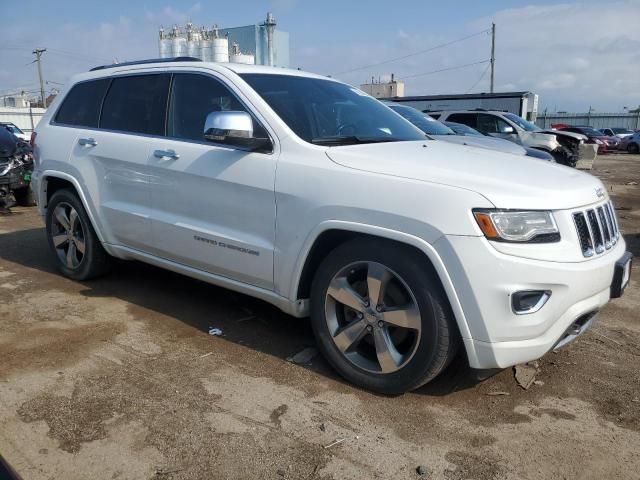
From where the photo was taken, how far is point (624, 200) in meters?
11.8

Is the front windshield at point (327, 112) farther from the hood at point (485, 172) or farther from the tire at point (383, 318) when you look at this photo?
the tire at point (383, 318)

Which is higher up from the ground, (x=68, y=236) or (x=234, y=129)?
(x=234, y=129)

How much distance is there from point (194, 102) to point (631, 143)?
33.6m

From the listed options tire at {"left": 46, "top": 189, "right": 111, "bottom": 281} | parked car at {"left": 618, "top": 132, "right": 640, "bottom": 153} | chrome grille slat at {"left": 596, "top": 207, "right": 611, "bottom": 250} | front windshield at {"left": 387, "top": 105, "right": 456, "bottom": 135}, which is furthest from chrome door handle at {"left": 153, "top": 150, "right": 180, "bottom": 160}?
parked car at {"left": 618, "top": 132, "right": 640, "bottom": 153}

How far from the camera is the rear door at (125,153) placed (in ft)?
14.1

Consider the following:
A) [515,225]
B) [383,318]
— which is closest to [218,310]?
[383,318]

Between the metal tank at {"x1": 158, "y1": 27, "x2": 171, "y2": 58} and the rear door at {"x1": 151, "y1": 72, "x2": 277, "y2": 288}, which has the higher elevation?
the metal tank at {"x1": 158, "y1": 27, "x2": 171, "y2": 58}

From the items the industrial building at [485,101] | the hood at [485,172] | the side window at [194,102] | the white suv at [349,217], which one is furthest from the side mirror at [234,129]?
the industrial building at [485,101]

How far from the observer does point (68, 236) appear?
17.0ft

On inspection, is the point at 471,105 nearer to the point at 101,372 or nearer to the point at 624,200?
the point at 624,200

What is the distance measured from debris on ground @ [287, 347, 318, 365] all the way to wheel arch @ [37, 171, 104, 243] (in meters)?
2.10

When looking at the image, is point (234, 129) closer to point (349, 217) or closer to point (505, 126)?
point (349, 217)

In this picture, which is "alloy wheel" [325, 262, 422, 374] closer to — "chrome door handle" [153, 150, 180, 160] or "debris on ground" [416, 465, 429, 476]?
"debris on ground" [416, 465, 429, 476]

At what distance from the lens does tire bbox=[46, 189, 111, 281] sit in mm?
4960
